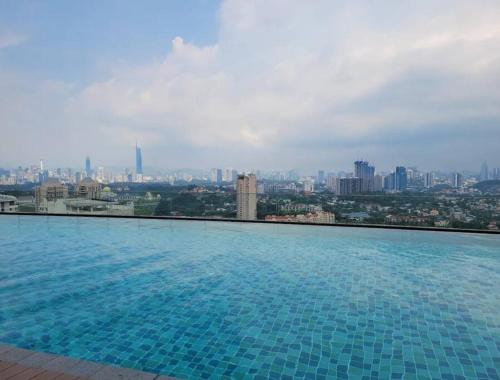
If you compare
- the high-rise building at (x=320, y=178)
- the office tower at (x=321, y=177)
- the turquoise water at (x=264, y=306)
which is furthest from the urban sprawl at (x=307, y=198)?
the office tower at (x=321, y=177)

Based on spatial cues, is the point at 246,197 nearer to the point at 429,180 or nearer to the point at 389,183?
the point at 389,183

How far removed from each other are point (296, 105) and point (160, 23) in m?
6.55

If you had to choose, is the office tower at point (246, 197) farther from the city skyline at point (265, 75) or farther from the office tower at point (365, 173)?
the city skyline at point (265, 75)

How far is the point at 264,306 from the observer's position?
12.8ft

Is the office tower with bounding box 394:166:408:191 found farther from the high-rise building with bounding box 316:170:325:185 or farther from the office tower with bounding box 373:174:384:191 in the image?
the high-rise building with bounding box 316:170:325:185

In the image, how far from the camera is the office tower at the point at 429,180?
867cm

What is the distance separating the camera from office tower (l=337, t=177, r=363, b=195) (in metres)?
9.34

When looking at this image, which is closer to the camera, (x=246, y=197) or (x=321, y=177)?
(x=246, y=197)

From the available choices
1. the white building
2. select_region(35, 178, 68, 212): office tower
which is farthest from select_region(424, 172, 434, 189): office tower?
the white building

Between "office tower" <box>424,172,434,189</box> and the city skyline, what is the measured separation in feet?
13.1

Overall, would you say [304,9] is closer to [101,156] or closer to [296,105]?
[296,105]

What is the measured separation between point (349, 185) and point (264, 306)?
252 inches

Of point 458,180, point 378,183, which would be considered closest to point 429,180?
point 458,180

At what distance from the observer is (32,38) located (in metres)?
12.8
